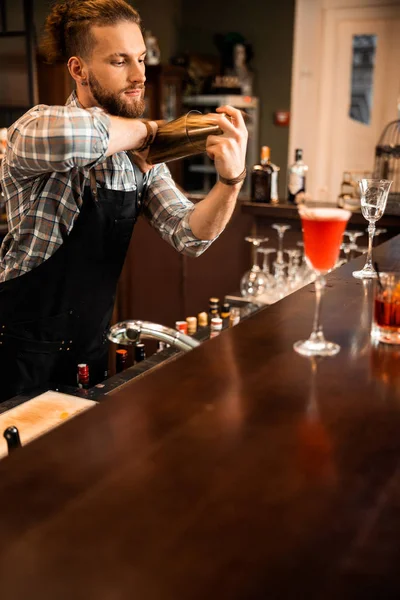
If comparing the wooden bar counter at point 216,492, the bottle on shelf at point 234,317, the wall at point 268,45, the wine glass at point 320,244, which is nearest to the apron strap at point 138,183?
the bottle on shelf at point 234,317

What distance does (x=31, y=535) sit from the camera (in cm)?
58

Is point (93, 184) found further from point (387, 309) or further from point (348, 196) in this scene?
point (348, 196)

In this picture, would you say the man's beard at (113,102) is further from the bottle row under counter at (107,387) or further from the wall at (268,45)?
the wall at (268,45)

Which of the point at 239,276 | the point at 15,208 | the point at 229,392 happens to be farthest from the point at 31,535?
the point at 239,276

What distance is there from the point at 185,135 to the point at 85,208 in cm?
51

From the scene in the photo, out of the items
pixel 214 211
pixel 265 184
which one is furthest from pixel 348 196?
pixel 214 211

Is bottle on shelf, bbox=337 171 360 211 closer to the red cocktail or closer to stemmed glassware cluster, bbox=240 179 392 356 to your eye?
stemmed glassware cluster, bbox=240 179 392 356

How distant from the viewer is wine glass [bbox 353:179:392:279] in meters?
1.61

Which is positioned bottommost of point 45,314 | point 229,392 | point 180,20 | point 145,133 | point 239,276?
point 239,276

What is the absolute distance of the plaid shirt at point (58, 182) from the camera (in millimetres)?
1472

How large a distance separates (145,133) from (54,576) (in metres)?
1.17

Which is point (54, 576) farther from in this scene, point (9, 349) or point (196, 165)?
point (196, 165)

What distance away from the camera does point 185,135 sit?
1.50 meters

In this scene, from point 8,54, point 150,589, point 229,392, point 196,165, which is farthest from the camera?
point 196,165
